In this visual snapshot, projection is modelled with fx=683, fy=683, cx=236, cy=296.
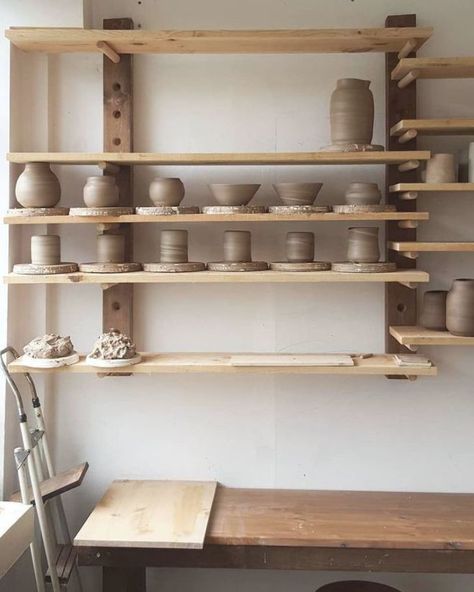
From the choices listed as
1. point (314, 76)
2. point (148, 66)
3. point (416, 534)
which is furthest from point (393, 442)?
point (148, 66)

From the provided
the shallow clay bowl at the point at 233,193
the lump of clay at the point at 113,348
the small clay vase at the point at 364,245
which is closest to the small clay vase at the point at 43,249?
the lump of clay at the point at 113,348

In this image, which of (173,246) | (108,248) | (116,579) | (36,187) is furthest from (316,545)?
(36,187)

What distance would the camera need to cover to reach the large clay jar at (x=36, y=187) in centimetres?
232

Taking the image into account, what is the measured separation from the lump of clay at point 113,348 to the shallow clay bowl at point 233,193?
0.57m

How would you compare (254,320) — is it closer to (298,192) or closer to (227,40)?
(298,192)

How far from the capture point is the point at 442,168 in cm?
224

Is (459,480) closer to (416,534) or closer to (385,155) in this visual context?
(416,534)

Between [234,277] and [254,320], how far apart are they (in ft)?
1.13

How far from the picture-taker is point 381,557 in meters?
2.11

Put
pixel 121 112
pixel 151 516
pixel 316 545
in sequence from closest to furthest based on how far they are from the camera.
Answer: pixel 316 545
pixel 151 516
pixel 121 112

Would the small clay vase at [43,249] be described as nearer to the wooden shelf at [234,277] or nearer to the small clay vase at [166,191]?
the wooden shelf at [234,277]

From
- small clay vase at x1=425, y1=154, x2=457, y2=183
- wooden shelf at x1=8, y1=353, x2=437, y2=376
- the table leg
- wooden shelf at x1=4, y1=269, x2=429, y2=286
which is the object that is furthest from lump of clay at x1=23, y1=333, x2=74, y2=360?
small clay vase at x1=425, y1=154, x2=457, y2=183

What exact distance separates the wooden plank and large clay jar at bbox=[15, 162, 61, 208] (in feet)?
3.44

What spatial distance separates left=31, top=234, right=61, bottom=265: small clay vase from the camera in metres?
2.32
